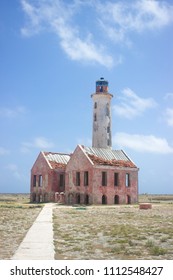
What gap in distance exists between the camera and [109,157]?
4262 centimetres

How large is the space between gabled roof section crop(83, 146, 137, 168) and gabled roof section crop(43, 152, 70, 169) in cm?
694

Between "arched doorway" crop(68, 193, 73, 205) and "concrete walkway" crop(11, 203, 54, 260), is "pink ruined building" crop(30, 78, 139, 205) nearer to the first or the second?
"arched doorway" crop(68, 193, 73, 205)

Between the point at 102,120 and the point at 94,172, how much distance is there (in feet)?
36.2

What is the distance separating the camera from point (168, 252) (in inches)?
378

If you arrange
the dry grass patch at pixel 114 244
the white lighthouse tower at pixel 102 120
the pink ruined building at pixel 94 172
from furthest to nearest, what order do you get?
the white lighthouse tower at pixel 102 120 < the pink ruined building at pixel 94 172 < the dry grass patch at pixel 114 244

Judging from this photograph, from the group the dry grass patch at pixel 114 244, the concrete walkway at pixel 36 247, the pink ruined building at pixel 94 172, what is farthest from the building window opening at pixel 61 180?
the concrete walkway at pixel 36 247

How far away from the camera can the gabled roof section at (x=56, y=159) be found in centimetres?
4709

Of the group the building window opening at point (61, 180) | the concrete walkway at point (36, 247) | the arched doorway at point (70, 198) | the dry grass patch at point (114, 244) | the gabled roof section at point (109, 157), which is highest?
the gabled roof section at point (109, 157)

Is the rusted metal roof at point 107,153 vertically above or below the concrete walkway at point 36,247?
above

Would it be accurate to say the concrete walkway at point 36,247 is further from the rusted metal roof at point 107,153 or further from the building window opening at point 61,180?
the building window opening at point 61,180

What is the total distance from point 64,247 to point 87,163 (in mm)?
29194

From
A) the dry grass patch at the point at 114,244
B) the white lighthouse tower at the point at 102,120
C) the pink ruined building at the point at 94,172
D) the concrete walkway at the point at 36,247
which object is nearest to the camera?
the concrete walkway at the point at 36,247

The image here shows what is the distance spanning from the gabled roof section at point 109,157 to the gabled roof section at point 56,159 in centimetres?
694

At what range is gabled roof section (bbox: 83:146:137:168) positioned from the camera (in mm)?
40350
